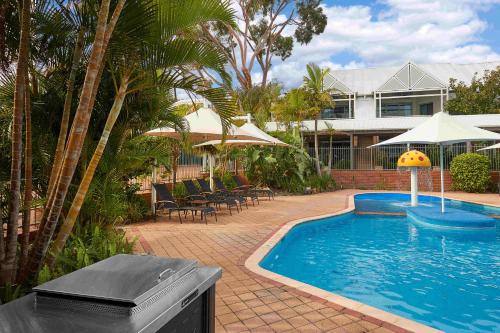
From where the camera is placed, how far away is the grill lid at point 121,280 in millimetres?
1757

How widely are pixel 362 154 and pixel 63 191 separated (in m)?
→ 20.3

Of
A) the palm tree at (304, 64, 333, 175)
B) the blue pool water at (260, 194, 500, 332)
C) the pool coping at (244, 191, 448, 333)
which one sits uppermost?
the palm tree at (304, 64, 333, 175)

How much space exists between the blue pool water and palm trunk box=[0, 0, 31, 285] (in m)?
4.24

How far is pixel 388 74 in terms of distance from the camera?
30.6 meters

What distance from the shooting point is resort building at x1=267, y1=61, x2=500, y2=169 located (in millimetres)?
24234

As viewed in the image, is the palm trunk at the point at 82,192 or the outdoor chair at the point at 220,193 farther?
the outdoor chair at the point at 220,193

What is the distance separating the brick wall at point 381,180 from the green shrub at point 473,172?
3.21ft

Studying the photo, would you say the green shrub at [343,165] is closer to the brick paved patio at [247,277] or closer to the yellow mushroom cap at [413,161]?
the yellow mushroom cap at [413,161]

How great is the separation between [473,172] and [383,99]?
12518 mm

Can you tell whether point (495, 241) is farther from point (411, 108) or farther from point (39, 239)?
point (411, 108)

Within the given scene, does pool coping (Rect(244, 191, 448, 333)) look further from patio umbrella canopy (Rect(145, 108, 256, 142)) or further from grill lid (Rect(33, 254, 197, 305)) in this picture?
patio umbrella canopy (Rect(145, 108, 256, 142))

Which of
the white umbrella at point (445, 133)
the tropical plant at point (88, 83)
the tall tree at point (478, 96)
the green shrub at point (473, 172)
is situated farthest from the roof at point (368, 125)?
the tropical plant at point (88, 83)

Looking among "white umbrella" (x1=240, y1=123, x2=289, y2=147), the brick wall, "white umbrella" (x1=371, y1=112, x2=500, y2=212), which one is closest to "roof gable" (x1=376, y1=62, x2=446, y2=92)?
the brick wall

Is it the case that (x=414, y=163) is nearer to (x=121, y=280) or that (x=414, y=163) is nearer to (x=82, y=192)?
(x=82, y=192)
